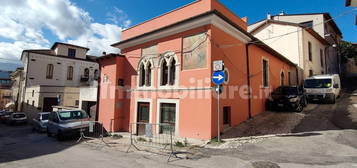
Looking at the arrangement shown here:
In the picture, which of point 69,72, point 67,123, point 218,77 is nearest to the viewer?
point 218,77

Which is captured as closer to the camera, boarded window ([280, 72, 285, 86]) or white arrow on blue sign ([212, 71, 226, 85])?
white arrow on blue sign ([212, 71, 226, 85])

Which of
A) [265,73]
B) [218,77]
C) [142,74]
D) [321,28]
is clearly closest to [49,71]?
[142,74]

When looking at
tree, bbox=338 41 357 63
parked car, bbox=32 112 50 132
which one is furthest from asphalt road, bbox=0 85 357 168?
tree, bbox=338 41 357 63

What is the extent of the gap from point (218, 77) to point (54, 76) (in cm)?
Answer: 2747

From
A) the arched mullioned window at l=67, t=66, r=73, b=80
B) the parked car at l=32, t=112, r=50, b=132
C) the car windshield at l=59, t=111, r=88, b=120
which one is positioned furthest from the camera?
the arched mullioned window at l=67, t=66, r=73, b=80

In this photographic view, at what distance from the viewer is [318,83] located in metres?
14.2

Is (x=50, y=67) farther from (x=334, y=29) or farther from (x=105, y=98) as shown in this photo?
(x=334, y=29)

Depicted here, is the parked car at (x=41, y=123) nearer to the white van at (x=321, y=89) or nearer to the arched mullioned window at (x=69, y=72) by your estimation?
the arched mullioned window at (x=69, y=72)

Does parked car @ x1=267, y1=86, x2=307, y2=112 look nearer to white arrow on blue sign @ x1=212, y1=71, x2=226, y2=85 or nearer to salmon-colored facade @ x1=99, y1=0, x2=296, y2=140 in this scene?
salmon-colored facade @ x1=99, y1=0, x2=296, y2=140

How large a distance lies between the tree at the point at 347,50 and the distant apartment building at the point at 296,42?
10.2m

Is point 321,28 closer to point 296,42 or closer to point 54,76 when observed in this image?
point 296,42

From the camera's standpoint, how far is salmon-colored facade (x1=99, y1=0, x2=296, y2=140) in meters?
7.82

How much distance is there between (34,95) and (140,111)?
2037 cm

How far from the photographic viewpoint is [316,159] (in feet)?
16.2
